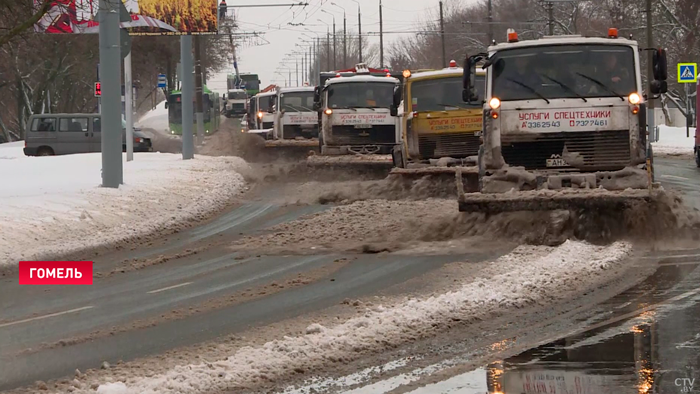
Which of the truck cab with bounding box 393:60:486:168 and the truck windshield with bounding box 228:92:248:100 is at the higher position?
the truck windshield with bounding box 228:92:248:100

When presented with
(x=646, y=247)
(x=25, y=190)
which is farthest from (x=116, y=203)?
(x=646, y=247)

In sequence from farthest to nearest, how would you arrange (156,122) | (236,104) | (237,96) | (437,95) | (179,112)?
(156,122) < (237,96) < (236,104) < (179,112) < (437,95)

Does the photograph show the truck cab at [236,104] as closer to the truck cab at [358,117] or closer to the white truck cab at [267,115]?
the white truck cab at [267,115]

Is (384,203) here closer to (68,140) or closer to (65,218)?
(65,218)

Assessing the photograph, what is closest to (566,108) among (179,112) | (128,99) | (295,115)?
(128,99)

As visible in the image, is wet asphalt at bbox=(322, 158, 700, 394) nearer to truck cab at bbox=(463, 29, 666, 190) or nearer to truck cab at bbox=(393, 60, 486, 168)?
truck cab at bbox=(463, 29, 666, 190)

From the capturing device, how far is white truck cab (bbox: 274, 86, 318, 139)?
33250 millimetres

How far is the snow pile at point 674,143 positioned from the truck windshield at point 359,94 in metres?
14.6

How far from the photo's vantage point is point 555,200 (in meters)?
12.5

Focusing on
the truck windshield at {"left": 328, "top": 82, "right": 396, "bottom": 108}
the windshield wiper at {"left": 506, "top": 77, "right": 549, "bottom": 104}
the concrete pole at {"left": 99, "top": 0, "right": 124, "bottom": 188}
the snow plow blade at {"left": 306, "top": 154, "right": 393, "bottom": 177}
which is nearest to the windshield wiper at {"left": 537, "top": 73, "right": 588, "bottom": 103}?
the windshield wiper at {"left": 506, "top": 77, "right": 549, "bottom": 104}

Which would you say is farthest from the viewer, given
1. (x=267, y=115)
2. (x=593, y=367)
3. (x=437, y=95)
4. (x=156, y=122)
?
(x=156, y=122)
